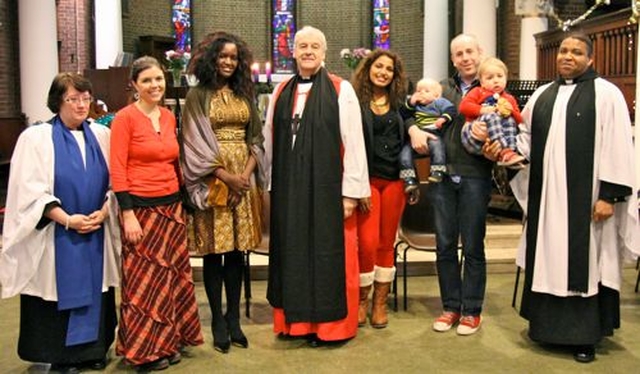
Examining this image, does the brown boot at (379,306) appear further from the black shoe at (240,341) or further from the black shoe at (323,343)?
the black shoe at (240,341)

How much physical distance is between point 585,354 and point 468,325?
727 millimetres

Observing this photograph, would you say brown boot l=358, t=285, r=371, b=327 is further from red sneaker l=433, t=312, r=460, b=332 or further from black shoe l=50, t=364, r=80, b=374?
black shoe l=50, t=364, r=80, b=374

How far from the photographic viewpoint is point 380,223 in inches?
175

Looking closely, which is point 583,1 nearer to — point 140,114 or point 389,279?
point 389,279

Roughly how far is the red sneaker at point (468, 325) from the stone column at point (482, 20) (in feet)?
16.2

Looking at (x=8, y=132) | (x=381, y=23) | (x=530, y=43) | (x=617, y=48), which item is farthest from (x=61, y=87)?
(x=381, y=23)

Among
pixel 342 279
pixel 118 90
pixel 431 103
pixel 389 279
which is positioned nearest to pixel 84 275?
pixel 342 279

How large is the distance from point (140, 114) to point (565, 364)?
8.59 feet

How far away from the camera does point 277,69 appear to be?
1684 centimetres

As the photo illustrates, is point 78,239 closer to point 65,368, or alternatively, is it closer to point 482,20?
point 65,368

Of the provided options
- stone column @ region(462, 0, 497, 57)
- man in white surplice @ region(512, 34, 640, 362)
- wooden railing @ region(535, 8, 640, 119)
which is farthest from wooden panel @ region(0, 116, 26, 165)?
man in white surplice @ region(512, 34, 640, 362)

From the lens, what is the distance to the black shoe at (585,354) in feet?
12.9

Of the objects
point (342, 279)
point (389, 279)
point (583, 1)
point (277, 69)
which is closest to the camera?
point (342, 279)

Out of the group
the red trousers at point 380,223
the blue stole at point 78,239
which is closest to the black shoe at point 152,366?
the blue stole at point 78,239
